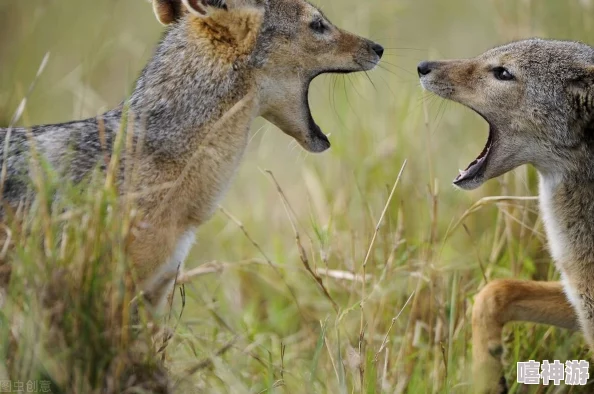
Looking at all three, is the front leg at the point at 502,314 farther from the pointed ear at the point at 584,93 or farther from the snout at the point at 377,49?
the snout at the point at 377,49

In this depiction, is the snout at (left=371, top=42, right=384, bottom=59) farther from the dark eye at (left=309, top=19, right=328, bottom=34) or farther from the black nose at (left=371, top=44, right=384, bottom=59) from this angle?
the dark eye at (left=309, top=19, right=328, bottom=34)

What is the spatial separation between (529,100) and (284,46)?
140cm

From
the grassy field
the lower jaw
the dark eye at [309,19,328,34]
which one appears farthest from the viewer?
the lower jaw

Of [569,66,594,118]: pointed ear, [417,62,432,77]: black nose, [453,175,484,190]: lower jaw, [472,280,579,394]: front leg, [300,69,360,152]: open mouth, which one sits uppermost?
[417,62,432,77]: black nose

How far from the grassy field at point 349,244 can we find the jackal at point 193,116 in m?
0.27

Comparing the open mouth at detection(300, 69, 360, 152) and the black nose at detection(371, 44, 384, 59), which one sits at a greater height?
the black nose at detection(371, 44, 384, 59)

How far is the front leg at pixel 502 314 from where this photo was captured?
536 centimetres

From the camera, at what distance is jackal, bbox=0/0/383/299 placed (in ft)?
15.6

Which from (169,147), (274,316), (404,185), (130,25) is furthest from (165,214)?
(130,25)

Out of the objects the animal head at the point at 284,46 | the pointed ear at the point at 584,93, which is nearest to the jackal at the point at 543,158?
the pointed ear at the point at 584,93

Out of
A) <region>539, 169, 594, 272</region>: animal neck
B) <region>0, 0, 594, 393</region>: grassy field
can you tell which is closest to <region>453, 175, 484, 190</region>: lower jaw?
<region>0, 0, 594, 393</region>: grassy field

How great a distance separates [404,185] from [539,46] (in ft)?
6.44

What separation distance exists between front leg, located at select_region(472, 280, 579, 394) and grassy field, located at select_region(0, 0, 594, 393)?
0.50 feet

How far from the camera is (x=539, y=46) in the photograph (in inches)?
225
